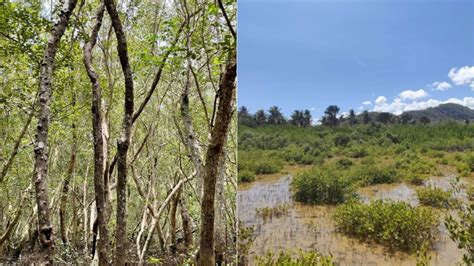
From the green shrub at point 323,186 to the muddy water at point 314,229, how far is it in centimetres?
4

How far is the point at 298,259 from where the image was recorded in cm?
220

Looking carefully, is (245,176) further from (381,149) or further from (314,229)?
(381,149)

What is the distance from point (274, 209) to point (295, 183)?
0.18 m

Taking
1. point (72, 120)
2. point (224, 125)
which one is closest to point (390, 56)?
point (224, 125)

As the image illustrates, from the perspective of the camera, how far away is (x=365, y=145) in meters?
2.06

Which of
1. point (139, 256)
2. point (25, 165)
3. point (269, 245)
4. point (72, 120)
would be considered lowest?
point (139, 256)

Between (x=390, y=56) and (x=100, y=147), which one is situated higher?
A: (x=390, y=56)

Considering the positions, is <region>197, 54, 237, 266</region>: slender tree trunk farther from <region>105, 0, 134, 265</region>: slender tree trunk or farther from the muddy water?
<region>105, 0, 134, 265</region>: slender tree trunk

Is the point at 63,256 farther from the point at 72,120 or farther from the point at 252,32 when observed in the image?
the point at 252,32

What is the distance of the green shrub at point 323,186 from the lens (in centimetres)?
209

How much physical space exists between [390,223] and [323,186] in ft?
1.08

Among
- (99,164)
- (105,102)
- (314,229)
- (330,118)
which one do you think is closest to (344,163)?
(330,118)

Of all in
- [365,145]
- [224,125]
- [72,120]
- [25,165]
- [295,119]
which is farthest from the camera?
[72,120]

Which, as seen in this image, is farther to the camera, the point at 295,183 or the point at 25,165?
the point at 25,165
